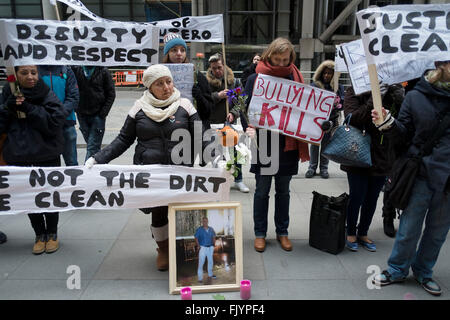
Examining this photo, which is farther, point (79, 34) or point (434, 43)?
point (79, 34)

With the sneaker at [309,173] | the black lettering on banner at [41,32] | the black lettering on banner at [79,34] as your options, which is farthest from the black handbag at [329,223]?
the black lettering on banner at [41,32]

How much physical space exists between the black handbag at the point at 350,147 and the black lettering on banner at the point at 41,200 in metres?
2.61

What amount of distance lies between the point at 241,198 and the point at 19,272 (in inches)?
118

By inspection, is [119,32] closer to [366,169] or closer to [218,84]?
[218,84]

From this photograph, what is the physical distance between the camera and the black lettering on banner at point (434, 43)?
282cm

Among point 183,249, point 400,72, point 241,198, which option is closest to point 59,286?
point 183,249

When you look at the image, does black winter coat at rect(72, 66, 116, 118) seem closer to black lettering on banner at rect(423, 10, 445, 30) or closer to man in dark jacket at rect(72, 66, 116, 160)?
man in dark jacket at rect(72, 66, 116, 160)

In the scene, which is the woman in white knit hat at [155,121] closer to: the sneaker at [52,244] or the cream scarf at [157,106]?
the cream scarf at [157,106]

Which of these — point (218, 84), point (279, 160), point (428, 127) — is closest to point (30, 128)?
point (279, 160)

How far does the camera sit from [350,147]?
361 centimetres

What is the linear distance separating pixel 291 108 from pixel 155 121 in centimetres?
136

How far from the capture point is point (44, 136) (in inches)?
150

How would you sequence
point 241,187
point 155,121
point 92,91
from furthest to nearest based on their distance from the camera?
1. point 241,187
2. point 92,91
3. point 155,121

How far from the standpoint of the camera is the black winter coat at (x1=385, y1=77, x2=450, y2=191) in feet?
9.59
